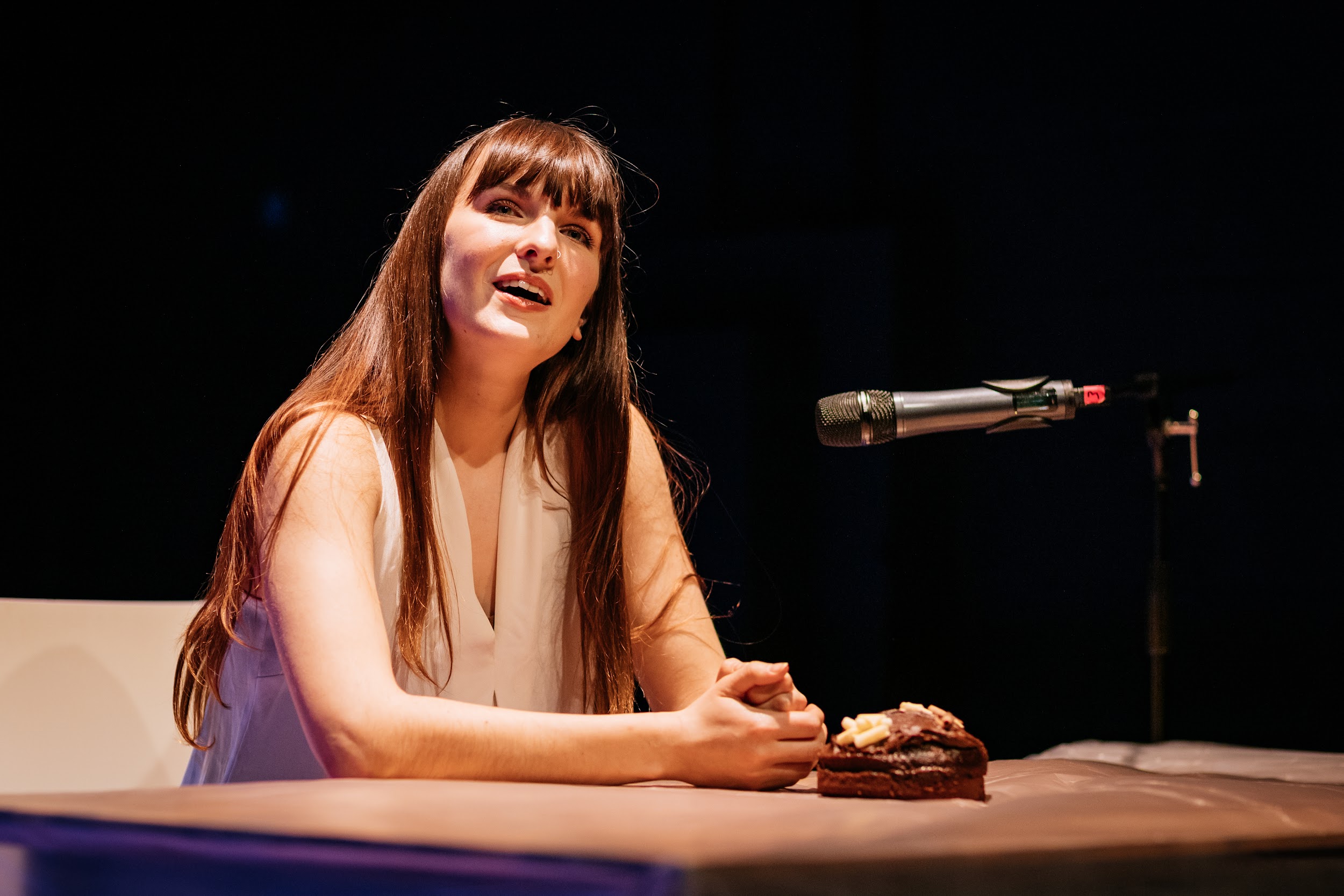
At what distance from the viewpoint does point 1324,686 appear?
2.38m

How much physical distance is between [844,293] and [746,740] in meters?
1.82

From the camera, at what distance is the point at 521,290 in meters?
1.58

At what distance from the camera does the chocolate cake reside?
3.04ft

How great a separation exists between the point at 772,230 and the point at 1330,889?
7.35 feet

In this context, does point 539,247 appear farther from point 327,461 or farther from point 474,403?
point 327,461

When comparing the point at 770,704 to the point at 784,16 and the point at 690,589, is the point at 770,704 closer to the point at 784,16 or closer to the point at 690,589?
the point at 690,589

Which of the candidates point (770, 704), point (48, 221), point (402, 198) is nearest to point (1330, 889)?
point (770, 704)

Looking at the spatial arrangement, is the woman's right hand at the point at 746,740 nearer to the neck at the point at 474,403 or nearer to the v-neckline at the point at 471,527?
the v-neckline at the point at 471,527

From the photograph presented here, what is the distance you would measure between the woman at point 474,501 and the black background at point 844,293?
37.4 inches

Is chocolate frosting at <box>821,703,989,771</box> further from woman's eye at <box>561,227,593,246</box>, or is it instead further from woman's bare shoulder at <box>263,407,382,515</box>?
woman's eye at <box>561,227,593,246</box>

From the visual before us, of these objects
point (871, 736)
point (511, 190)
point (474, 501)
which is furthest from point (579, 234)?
→ point (871, 736)

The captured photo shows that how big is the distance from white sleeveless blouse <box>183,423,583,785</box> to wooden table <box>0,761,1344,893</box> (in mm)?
686

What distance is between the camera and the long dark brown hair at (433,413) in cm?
150

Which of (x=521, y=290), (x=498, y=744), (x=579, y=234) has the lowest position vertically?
(x=498, y=744)
